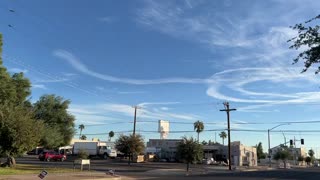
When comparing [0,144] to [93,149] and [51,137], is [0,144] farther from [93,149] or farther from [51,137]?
[93,149]

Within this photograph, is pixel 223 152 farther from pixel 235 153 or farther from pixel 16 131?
pixel 16 131

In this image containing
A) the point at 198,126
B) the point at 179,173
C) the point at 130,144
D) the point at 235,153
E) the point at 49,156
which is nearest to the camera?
the point at 179,173

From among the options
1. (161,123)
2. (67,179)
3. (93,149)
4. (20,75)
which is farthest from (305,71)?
(161,123)

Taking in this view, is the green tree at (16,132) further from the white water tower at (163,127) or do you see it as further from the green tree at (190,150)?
the white water tower at (163,127)

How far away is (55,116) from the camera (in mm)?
52344

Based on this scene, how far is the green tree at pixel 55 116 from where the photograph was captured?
169ft

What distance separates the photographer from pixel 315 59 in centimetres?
1526

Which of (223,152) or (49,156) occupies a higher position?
(223,152)

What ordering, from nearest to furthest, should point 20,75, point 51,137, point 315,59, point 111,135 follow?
point 315,59 < point 20,75 < point 51,137 < point 111,135

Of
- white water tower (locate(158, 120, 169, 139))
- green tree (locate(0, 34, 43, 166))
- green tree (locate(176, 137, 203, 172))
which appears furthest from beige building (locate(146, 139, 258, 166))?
green tree (locate(0, 34, 43, 166))

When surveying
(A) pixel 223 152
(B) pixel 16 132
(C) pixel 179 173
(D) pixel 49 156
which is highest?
(A) pixel 223 152

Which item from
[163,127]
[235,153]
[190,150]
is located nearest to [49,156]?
[190,150]

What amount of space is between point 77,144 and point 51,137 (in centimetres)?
4278

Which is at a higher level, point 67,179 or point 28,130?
point 28,130
